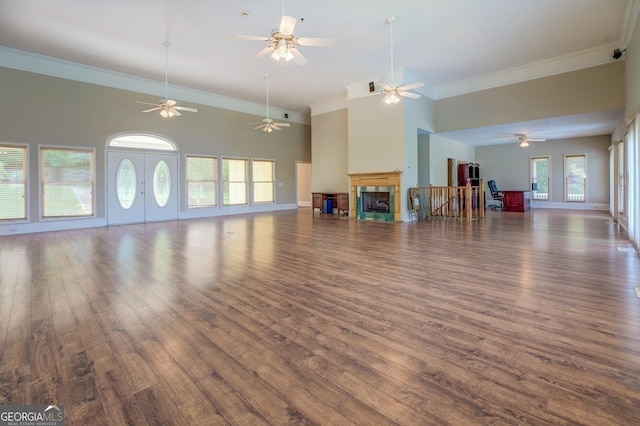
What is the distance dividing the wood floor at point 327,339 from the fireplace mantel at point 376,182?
4.83 meters

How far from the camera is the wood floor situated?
154 centimetres

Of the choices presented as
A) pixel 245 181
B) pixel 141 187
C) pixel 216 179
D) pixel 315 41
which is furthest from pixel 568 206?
pixel 141 187

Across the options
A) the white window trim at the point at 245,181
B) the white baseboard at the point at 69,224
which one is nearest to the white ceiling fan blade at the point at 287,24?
the white baseboard at the point at 69,224

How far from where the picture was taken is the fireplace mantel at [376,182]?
935cm

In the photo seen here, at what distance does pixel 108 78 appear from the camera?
899cm

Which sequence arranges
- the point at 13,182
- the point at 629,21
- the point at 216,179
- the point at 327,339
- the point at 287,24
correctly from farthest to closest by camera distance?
the point at 216,179
the point at 13,182
the point at 629,21
the point at 287,24
the point at 327,339

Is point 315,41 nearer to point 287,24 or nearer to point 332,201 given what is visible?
point 287,24

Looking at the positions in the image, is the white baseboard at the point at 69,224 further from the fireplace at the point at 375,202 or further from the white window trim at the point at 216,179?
the fireplace at the point at 375,202

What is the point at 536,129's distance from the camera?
10.7 m

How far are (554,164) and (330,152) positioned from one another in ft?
31.7

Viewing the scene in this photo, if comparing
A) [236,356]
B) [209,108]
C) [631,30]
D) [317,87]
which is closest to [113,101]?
[209,108]

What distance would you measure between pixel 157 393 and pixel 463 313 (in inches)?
89.4

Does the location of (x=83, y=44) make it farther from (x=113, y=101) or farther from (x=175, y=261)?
(x=175, y=261)

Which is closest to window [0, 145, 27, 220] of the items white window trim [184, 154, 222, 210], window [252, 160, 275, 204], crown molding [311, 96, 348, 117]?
white window trim [184, 154, 222, 210]
